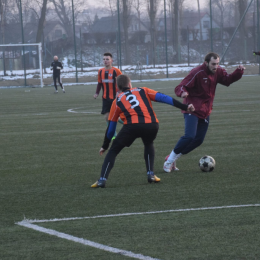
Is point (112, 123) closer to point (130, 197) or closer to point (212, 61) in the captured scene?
point (130, 197)

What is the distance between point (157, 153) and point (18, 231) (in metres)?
4.87

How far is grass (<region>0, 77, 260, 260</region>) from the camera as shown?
441 cm

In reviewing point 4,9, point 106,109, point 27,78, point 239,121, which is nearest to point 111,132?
point 106,109

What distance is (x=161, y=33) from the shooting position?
4731cm

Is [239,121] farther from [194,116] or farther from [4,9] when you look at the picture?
[4,9]

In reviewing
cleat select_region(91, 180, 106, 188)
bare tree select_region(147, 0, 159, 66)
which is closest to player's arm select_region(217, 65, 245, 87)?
cleat select_region(91, 180, 106, 188)

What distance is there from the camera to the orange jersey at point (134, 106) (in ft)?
22.3

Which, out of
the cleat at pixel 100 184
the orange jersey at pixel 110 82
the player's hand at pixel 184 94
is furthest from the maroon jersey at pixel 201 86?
the orange jersey at pixel 110 82

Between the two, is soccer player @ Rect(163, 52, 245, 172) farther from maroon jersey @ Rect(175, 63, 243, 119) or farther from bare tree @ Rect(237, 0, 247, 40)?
bare tree @ Rect(237, 0, 247, 40)

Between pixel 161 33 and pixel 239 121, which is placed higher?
pixel 161 33

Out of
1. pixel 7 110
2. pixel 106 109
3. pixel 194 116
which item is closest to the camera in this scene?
pixel 194 116

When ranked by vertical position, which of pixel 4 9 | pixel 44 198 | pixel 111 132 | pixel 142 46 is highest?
pixel 4 9

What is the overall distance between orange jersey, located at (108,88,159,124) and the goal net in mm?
34355

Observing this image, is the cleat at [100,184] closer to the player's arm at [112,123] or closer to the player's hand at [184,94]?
the player's arm at [112,123]
